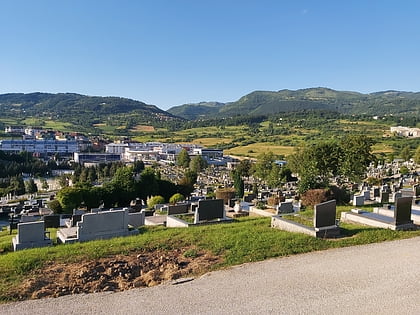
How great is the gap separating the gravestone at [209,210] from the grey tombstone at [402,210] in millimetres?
6016

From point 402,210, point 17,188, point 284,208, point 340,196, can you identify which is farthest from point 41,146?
point 402,210

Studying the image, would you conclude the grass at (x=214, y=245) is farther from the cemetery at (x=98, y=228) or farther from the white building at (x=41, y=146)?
the white building at (x=41, y=146)

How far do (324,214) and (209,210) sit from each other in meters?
4.72

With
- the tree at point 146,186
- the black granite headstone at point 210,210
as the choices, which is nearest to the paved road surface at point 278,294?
the black granite headstone at point 210,210

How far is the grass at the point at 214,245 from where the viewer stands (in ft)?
27.9

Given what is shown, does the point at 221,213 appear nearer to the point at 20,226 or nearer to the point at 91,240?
the point at 91,240

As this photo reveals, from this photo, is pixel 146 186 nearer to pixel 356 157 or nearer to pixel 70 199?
pixel 70 199

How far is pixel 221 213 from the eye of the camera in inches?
584

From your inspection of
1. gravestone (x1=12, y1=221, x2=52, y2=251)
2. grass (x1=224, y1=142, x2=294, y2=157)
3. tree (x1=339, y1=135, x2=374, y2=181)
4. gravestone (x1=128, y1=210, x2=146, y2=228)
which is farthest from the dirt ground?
grass (x1=224, y1=142, x2=294, y2=157)

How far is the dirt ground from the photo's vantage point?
7.27m

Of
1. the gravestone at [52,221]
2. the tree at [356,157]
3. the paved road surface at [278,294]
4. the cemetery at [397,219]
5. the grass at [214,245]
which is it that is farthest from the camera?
the tree at [356,157]

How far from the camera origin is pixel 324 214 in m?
11.1

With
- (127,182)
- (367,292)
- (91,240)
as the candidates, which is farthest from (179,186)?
(367,292)

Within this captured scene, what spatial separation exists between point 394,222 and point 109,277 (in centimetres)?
877
